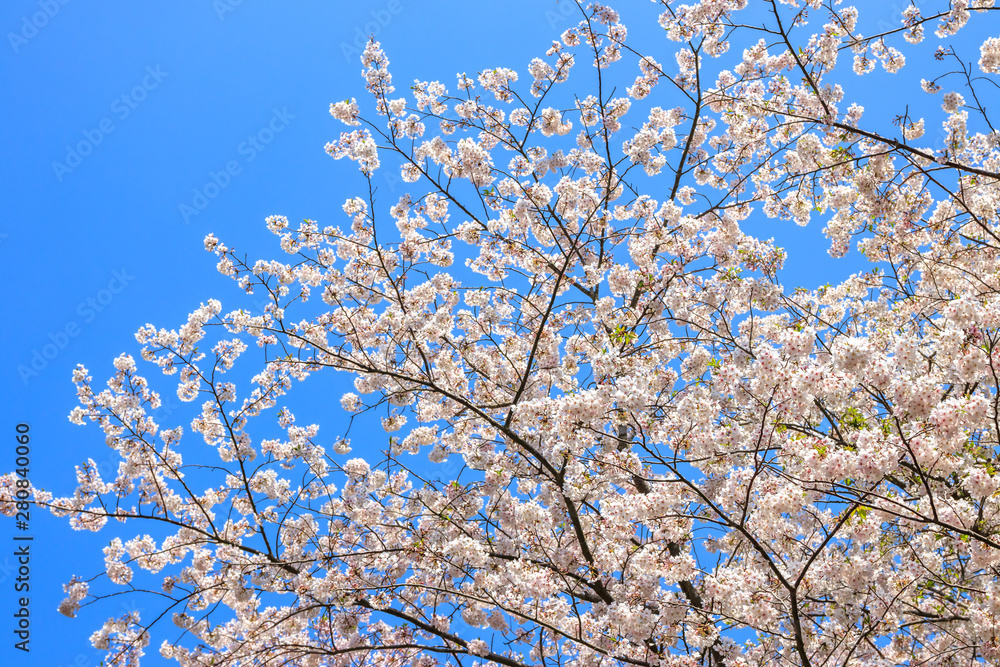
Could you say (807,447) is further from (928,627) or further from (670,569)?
(928,627)

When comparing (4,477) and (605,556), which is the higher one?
(4,477)

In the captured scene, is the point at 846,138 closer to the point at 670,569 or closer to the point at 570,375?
the point at 570,375

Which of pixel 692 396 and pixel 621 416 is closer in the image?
pixel 621 416

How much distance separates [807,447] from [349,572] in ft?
15.1

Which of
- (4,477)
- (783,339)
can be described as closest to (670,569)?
(783,339)

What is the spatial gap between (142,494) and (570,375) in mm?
5507

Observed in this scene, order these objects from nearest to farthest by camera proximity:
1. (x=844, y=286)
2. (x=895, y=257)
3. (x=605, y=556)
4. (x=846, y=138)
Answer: (x=605, y=556)
(x=846, y=138)
(x=895, y=257)
(x=844, y=286)

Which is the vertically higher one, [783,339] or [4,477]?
[4,477]

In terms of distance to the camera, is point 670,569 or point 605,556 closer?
point 670,569

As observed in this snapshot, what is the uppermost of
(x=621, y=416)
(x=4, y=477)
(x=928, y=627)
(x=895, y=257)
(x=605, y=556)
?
(x=895, y=257)

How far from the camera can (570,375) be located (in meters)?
8.41

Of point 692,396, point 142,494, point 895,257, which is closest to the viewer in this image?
point 692,396

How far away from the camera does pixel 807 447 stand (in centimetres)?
494

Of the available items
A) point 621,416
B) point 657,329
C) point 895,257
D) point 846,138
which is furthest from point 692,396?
point 895,257
